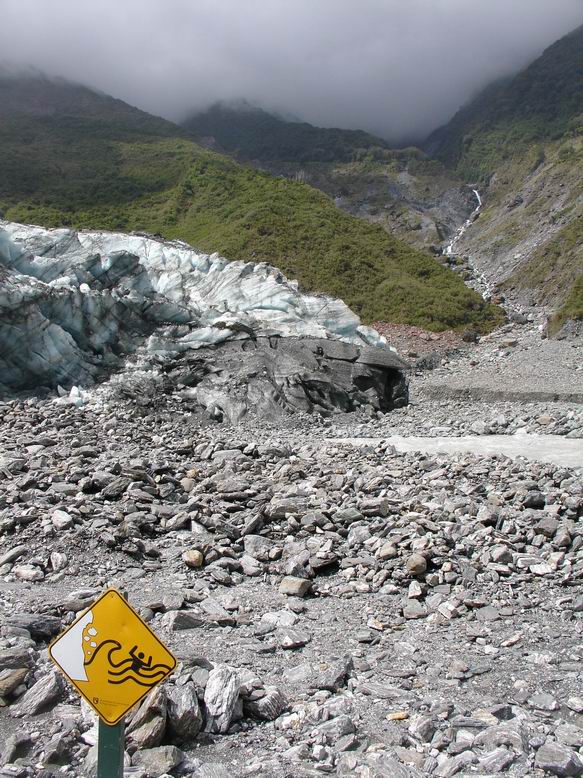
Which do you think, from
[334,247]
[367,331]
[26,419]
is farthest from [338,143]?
[26,419]

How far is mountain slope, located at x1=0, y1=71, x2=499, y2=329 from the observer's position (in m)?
46.7

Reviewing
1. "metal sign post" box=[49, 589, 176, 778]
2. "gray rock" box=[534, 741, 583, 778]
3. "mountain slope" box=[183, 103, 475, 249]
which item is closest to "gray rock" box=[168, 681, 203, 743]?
"metal sign post" box=[49, 589, 176, 778]

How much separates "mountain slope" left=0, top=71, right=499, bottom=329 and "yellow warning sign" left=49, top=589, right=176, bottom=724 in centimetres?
4146

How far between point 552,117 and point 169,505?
132103 millimetres

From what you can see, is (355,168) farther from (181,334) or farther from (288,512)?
(288,512)

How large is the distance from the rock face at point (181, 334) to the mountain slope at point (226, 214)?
1834 cm

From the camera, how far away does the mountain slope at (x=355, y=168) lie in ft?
338

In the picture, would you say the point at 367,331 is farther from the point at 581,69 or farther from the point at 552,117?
the point at 581,69

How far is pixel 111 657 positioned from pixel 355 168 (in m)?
130

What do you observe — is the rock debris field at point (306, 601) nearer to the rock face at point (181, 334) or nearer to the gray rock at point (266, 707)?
the gray rock at point (266, 707)

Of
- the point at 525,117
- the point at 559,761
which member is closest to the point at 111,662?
the point at 559,761

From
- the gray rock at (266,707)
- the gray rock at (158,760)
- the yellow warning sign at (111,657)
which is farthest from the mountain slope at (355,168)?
the yellow warning sign at (111,657)

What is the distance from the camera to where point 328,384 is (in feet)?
74.2

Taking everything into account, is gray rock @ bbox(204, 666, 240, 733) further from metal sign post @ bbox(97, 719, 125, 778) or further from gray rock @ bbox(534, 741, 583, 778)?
gray rock @ bbox(534, 741, 583, 778)
